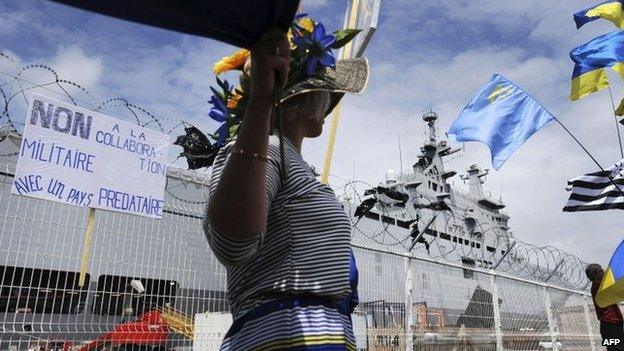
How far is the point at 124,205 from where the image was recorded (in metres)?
4.89

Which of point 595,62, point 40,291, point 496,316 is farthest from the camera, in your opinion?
point 496,316

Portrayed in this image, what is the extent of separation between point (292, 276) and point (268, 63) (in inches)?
20.4

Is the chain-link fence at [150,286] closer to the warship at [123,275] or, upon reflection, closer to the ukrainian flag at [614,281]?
the warship at [123,275]

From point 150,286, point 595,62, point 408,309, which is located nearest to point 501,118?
point 595,62

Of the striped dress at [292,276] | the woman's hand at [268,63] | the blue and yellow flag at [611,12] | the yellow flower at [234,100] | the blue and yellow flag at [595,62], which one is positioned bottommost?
the striped dress at [292,276]

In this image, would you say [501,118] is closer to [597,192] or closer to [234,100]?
[597,192]

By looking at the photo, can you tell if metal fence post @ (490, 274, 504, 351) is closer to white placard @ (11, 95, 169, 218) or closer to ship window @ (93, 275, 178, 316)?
ship window @ (93, 275, 178, 316)

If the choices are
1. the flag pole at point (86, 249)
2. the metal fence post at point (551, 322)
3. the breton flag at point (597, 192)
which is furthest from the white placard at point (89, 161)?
the metal fence post at point (551, 322)

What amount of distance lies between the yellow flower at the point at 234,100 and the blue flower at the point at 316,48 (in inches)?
9.3

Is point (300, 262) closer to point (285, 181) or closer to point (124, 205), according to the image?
point (285, 181)

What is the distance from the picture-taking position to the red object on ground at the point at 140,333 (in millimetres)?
4480

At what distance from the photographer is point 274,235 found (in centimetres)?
120

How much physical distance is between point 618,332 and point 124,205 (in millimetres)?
6648

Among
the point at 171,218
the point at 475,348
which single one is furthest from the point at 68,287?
the point at 475,348
